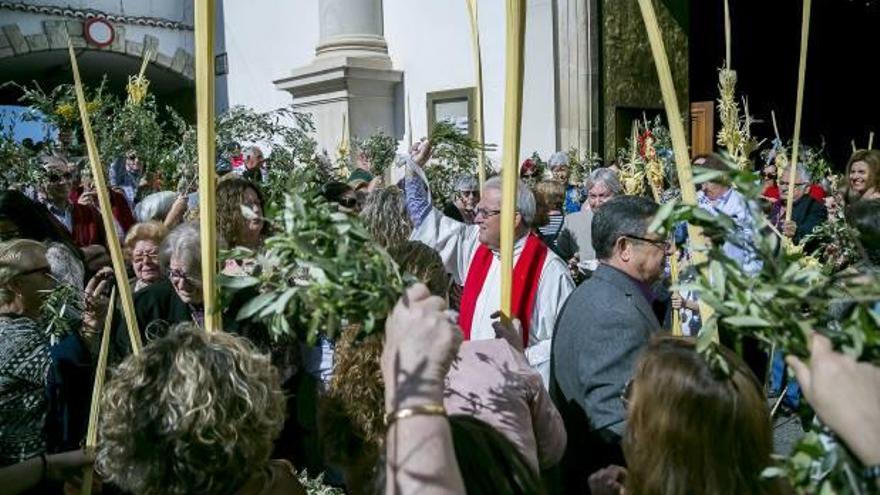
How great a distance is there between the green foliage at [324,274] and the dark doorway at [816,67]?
13.1m

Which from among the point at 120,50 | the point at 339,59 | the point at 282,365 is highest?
the point at 120,50

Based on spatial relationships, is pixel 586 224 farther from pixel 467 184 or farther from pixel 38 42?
pixel 38 42

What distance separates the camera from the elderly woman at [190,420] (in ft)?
5.72

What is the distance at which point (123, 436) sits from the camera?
176cm

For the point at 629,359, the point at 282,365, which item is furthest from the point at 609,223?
the point at 282,365

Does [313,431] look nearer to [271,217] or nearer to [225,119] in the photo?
[271,217]

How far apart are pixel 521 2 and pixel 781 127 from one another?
14.7 metres

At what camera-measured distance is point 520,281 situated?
3.70m

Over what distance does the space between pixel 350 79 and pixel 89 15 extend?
5725 mm

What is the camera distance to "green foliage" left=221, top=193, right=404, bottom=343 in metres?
1.43

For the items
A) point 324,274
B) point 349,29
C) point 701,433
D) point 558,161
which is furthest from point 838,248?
point 349,29

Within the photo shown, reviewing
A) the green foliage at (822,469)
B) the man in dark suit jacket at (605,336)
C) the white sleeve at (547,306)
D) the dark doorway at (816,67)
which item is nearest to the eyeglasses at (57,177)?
the white sleeve at (547,306)

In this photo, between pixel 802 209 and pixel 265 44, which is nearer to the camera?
pixel 802 209

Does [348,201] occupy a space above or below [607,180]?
below
